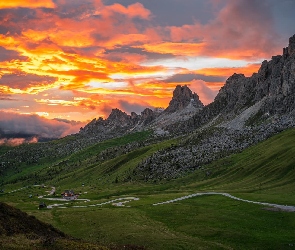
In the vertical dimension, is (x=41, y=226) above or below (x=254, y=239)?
above

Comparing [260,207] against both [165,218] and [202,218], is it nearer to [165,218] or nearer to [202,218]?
[202,218]

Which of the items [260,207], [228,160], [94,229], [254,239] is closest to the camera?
[254,239]

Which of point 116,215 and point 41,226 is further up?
point 41,226

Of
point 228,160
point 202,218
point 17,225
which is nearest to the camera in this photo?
point 17,225

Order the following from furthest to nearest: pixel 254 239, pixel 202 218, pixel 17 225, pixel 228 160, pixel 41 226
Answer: pixel 228 160, pixel 202 218, pixel 254 239, pixel 41 226, pixel 17 225

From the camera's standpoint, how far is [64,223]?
82.6m

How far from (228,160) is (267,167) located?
3962 cm

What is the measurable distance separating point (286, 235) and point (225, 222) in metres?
14.2

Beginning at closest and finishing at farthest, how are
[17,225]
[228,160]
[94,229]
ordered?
1. [17,225]
2. [94,229]
3. [228,160]

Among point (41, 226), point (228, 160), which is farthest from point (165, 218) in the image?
point (228, 160)

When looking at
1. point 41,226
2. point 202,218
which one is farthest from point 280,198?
point 41,226

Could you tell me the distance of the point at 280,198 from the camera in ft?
350

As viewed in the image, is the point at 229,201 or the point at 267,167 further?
the point at 267,167

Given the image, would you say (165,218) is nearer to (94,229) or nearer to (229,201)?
(94,229)
